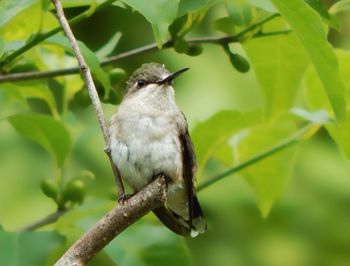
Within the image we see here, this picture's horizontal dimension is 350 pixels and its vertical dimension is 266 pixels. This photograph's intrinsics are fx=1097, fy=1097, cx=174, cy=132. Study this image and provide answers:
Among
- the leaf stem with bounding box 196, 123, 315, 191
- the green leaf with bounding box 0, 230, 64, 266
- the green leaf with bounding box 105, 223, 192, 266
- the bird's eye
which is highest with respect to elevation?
the green leaf with bounding box 0, 230, 64, 266

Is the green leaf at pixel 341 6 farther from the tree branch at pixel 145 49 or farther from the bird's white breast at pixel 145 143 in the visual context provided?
the bird's white breast at pixel 145 143

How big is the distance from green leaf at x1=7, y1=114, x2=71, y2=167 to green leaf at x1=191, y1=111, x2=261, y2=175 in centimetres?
49

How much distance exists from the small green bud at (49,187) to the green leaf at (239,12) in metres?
0.89

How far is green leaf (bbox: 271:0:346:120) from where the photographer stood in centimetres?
298

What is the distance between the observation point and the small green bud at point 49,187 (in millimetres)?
3857

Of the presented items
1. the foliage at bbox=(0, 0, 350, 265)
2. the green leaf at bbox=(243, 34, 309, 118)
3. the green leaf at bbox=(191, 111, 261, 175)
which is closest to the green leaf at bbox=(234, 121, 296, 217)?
the foliage at bbox=(0, 0, 350, 265)

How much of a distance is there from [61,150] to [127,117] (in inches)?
10.8

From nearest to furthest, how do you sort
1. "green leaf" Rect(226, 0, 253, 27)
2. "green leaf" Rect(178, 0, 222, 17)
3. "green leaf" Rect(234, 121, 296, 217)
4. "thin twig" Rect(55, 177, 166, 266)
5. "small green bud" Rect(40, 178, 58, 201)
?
"thin twig" Rect(55, 177, 166, 266), "green leaf" Rect(178, 0, 222, 17), "green leaf" Rect(226, 0, 253, 27), "small green bud" Rect(40, 178, 58, 201), "green leaf" Rect(234, 121, 296, 217)

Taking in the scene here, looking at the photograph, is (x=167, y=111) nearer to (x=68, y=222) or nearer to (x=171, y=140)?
(x=171, y=140)

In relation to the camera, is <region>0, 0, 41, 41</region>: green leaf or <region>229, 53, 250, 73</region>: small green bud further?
<region>229, 53, 250, 73</region>: small green bud

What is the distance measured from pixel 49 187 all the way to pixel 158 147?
41 centimetres

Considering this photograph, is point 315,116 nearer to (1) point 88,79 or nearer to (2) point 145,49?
(2) point 145,49

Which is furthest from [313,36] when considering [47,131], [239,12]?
[47,131]

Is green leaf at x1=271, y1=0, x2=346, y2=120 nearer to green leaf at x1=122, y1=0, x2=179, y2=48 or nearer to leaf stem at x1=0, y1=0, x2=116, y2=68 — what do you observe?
green leaf at x1=122, y1=0, x2=179, y2=48
